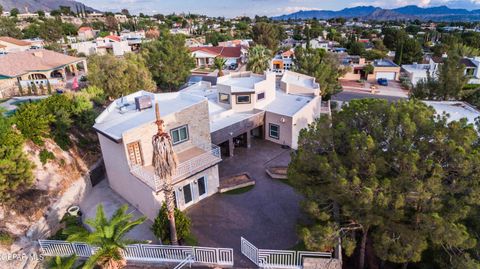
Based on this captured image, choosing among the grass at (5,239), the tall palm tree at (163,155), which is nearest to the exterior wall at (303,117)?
the tall palm tree at (163,155)

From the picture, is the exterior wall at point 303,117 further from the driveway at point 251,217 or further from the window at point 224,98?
the window at point 224,98

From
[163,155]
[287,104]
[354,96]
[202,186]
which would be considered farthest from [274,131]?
[354,96]

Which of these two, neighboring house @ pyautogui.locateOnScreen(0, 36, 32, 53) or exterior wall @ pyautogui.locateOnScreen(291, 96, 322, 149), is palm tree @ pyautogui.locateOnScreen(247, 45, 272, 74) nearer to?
exterior wall @ pyautogui.locateOnScreen(291, 96, 322, 149)

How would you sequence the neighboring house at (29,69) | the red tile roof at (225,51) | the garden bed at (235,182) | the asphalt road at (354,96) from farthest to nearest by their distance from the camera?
the red tile roof at (225,51) < the asphalt road at (354,96) < the neighboring house at (29,69) < the garden bed at (235,182)

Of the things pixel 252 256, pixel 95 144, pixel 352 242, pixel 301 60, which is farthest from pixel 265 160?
pixel 301 60

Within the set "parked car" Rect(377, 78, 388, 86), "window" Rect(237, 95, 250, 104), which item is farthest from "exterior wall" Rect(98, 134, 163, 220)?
"parked car" Rect(377, 78, 388, 86)

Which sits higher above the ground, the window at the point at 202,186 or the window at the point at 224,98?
the window at the point at 224,98

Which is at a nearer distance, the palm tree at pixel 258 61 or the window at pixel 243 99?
the window at pixel 243 99

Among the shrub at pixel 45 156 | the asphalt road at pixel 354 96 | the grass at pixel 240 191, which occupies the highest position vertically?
the shrub at pixel 45 156
